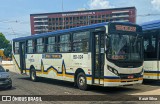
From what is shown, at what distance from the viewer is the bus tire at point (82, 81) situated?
13.8 metres

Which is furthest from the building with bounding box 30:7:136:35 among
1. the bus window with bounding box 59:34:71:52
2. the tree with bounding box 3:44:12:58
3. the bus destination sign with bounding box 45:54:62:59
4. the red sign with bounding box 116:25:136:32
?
the red sign with bounding box 116:25:136:32

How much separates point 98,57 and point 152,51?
13.2 feet

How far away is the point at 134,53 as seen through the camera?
13.1m

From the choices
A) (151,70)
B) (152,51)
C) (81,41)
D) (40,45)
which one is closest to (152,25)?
(152,51)

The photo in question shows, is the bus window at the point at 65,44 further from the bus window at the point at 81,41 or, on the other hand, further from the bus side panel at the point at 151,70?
the bus side panel at the point at 151,70

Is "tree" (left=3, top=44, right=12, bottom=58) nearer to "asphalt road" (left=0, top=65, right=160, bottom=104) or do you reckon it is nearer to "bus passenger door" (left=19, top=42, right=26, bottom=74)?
"bus passenger door" (left=19, top=42, right=26, bottom=74)

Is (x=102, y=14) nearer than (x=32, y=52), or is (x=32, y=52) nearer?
(x=32, y=52)

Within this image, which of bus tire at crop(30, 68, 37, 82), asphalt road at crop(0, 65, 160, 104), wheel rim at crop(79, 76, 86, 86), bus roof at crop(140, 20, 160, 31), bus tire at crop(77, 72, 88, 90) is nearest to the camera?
asphalt road at crop(0, 65, 160, 104)

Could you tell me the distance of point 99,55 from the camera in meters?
12.9

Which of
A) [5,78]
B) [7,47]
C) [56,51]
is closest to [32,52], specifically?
[56,51]

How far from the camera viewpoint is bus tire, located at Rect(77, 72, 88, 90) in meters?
13.8

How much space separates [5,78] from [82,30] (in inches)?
187

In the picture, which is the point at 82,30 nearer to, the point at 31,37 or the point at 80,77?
the point at 80,77

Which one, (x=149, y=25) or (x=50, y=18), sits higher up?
(x=50, y=18)
